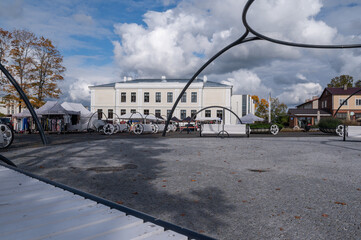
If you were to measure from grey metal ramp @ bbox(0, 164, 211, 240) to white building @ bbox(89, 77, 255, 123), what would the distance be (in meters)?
48.8

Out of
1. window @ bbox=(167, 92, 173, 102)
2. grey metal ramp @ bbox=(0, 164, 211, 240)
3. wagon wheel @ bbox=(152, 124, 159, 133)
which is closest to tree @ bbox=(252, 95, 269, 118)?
window @ bbox=(167, 92, 173, 102)

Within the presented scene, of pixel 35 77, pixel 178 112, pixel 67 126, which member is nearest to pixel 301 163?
pixel 67 126

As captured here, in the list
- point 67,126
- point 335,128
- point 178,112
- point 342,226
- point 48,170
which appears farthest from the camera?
point 178,112

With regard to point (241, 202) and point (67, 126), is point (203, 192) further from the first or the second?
point (67, 126)

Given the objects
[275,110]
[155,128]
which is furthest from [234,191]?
[275,110]

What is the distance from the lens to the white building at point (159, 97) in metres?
51.9

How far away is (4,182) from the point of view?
154 inches

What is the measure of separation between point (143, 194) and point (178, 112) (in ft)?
157

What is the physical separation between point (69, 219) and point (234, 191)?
10.0 feet

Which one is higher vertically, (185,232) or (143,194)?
(185,232)

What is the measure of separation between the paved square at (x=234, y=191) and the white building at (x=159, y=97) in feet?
144

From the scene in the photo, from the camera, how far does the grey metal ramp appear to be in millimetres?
2110

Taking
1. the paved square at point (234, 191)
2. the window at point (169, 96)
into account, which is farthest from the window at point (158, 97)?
the paved square at point (234, 191)

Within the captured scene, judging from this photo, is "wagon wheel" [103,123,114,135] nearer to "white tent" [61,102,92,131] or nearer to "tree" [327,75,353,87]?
"white tent" [61,102,92,131]
